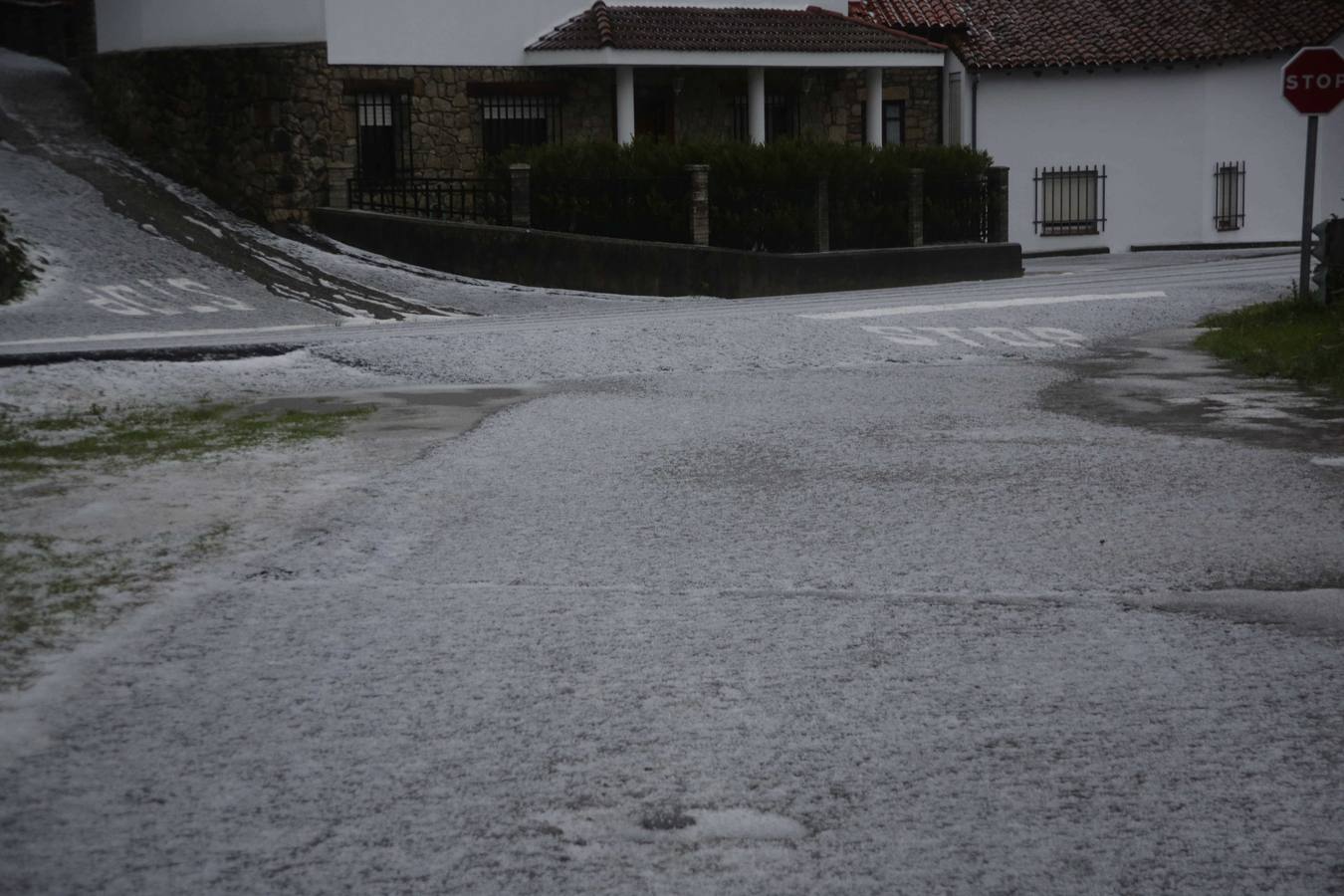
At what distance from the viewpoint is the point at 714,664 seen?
17.3 feet

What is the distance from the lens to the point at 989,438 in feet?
32.4

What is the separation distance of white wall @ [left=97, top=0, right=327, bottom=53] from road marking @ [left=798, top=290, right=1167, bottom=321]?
1368cm

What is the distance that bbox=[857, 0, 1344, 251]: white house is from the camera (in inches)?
1433

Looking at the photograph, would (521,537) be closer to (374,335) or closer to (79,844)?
(79,844)

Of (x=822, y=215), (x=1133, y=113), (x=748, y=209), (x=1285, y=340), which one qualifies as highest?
(x=1133, y=113)

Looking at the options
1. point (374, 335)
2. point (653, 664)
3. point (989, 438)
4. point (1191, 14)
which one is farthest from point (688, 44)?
point (653, 664)

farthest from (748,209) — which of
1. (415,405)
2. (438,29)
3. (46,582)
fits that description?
(46,582)

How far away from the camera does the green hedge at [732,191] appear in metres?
23.9

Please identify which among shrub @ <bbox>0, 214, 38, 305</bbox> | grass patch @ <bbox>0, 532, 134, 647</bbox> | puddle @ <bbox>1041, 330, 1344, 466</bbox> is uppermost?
shrub @ <bbox>0, 214, 38, 305</bbox>

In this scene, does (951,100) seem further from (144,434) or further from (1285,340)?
(144,434)

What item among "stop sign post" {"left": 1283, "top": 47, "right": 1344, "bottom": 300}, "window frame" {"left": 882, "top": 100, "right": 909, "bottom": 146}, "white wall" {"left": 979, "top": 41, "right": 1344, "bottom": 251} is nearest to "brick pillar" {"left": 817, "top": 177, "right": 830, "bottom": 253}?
"stop sign post" {"left": 1283, "top": 47, "right": 1344, "bottom": 300}

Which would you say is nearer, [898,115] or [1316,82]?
[1316,82]

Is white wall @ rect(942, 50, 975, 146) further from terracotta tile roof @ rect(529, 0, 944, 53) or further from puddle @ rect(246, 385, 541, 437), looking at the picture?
puddle @ rect(246, 385, 541, 437)

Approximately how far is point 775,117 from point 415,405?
2339 centimetres
